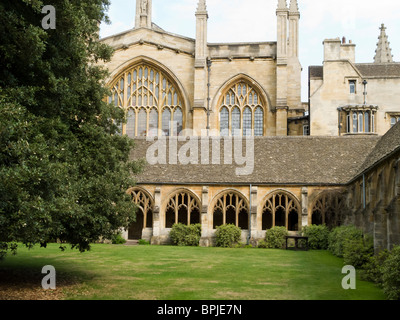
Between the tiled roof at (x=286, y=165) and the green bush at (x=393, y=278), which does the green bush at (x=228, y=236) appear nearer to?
the tiled roof at (x=286, y=165)

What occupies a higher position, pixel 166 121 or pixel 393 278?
pixel 166 121

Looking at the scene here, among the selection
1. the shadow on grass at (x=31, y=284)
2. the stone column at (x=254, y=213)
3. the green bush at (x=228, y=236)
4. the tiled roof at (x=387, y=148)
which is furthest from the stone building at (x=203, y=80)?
the shadow on grass at (x=31, y=284)

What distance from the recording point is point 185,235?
2623 centimetres

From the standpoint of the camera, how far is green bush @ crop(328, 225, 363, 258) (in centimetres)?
1830

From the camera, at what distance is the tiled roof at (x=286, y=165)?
86.9 ft

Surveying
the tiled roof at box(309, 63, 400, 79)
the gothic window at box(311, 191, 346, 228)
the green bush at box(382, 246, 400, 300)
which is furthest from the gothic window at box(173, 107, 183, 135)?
the green bush at box(382, 246, 400, 300)

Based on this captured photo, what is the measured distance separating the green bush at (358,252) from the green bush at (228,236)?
960 cm

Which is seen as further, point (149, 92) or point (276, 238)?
point (149, 92)

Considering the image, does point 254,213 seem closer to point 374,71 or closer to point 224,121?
point 224,121

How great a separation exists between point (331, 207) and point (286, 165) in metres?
3.29

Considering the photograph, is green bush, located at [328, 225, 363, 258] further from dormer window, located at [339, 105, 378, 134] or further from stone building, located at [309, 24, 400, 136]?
stone building, located at [309, 24, 400, 136]

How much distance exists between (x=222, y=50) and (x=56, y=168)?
30136mm

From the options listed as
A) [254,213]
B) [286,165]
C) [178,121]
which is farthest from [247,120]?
[254,213]
